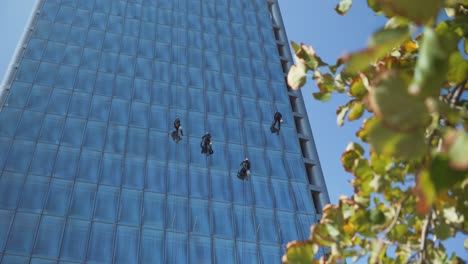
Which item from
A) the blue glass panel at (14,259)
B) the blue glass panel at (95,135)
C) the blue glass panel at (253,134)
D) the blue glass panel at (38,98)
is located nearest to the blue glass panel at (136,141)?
the blue glass panel at (95,135)

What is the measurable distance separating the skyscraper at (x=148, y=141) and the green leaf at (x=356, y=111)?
19178 millimetres

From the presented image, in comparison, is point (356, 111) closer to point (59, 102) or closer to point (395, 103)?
point (395, 103)

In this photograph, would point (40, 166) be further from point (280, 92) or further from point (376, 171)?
point (376, 171)

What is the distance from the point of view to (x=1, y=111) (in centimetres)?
2609

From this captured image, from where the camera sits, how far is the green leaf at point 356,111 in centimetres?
338

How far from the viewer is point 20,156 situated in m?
24.1

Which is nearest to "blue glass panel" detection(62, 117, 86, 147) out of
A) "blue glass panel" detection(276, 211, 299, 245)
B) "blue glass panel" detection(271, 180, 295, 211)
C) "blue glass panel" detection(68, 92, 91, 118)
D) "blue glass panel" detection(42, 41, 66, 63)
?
"blue glass panel" detection(68, 92, 91, 118)

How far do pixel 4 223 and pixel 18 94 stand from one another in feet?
26.3

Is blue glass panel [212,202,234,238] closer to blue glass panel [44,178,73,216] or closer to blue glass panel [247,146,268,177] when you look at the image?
blue glass panel [247,146,268,177]

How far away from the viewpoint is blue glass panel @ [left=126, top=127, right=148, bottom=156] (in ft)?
85.3

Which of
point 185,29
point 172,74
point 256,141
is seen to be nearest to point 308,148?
point 256,141

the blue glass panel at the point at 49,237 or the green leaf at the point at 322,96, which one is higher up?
the blue glass panel at the point at 49,237

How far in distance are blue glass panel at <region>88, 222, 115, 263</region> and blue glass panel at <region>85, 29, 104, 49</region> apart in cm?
1230

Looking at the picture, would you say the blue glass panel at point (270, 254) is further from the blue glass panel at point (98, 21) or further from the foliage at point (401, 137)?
the foliage at point (401, 137)
